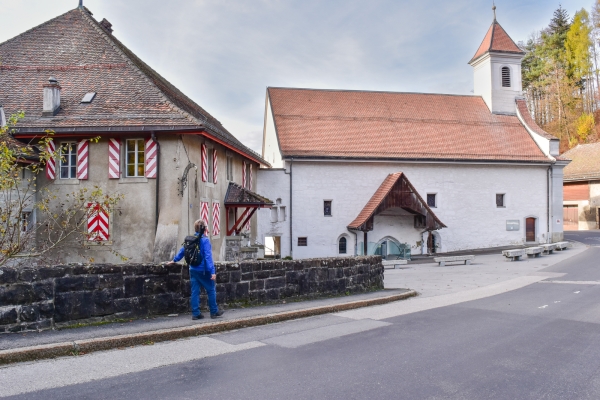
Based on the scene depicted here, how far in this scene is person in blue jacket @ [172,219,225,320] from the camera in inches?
333

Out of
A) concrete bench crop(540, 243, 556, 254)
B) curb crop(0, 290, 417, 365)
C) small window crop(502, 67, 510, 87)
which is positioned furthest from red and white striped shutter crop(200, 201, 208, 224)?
small window crop(502, 67, 510, 87)

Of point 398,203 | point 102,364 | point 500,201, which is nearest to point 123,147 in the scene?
point 102,364

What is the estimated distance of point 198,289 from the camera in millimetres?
8516

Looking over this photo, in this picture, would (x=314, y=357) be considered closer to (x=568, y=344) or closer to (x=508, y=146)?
(x=568, y=344)

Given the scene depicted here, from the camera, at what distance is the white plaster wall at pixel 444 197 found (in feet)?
98.9

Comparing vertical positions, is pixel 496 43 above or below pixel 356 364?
above

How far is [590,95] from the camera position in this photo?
59.3 meters

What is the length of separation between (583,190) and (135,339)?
149ft

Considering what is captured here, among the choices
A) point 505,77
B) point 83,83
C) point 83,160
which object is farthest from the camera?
point 505,77

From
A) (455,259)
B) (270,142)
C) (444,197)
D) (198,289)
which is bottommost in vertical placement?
(455,259)

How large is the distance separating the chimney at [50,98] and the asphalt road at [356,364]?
446 inches

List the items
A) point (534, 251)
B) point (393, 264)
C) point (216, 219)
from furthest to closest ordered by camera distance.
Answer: point (534, 251)
point (393, 264)
point (216, 219)

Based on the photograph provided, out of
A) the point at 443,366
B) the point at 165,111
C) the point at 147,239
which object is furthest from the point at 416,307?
the point at 165,111

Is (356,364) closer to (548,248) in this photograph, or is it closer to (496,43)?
(548,248)
